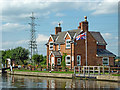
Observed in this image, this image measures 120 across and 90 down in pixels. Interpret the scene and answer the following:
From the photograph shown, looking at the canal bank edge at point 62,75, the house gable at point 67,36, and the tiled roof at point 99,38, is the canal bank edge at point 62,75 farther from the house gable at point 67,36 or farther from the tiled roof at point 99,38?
the tiled roof at point 99,38

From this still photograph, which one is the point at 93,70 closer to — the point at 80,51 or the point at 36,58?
the point at 80,51

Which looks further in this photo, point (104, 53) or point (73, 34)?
point (104, 53)

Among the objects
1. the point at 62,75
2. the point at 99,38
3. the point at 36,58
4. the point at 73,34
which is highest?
the point at 73,34

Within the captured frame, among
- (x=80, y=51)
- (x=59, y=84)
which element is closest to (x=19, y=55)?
(x=80, y=51)

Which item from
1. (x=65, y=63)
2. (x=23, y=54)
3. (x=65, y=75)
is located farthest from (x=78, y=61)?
(x=23, y=54)

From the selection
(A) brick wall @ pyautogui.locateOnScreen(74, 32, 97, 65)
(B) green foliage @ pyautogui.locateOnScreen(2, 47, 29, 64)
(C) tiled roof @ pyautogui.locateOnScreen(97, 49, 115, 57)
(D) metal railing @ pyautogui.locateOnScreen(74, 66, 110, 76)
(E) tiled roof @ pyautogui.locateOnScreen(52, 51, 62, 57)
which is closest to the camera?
(D) metal railing @ pyautogui.locateOnScreen(74, 66, 110, 76)

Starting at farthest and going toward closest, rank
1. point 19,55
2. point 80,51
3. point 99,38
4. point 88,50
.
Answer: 1. point 19,55
2. point 99,38
3. point 88,50
4. point 80,51

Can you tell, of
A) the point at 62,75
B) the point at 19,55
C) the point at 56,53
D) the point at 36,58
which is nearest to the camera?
the point at 62,75

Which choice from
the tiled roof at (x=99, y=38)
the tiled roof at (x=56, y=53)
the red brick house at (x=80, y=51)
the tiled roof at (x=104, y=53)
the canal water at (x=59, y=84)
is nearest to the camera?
the canal water at (x=59, y=84)

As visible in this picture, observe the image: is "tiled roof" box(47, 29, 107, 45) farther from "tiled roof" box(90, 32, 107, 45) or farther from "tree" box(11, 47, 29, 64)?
"tree" box(11, 47, 29, 64)

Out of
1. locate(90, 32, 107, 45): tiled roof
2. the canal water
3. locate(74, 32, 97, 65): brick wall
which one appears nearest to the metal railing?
the canal water

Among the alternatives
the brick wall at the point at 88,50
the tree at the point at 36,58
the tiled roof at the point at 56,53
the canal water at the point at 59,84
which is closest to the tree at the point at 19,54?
the tree at the point at 36,58

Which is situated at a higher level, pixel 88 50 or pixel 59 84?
pixel 88 50

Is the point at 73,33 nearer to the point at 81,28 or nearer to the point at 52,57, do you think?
the point at 81,28
